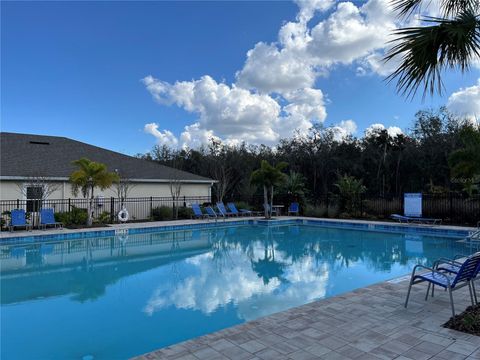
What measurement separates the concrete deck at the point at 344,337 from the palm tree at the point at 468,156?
411 inches

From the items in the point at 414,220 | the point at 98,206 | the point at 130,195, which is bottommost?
the point at 414,220

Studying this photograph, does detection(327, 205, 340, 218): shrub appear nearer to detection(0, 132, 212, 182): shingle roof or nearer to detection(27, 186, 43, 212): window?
detection(0, 132, 212, 182): shingle roof

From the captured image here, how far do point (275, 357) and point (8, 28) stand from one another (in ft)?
53.8

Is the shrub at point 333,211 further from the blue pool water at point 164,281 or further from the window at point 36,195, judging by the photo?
the window at point 36,195

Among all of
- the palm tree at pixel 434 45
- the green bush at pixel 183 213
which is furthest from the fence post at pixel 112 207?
the palm tree at pixel 434 45

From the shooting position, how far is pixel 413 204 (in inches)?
667

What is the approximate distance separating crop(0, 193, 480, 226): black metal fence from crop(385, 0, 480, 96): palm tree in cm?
1411

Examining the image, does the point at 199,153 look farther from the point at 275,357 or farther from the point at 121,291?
the point at 275,357

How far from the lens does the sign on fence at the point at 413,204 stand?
55.1 ft

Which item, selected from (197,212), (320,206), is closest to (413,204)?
(320,206)

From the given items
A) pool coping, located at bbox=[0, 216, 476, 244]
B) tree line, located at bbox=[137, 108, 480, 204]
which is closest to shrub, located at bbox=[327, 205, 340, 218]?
pool coping, located at bbox=[0, 216, 476, 244]

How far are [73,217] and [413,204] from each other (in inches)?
620

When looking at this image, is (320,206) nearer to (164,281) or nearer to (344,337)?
(164,281)

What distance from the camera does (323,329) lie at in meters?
4.09
